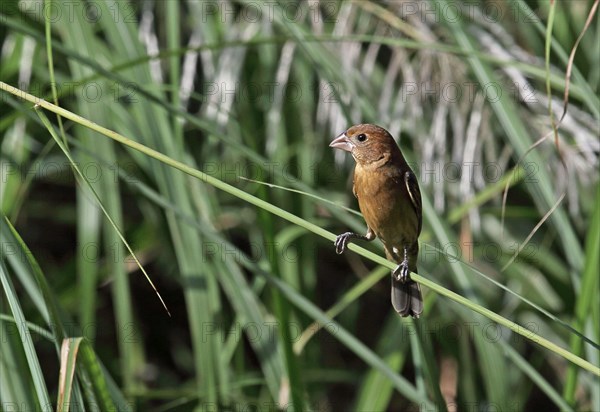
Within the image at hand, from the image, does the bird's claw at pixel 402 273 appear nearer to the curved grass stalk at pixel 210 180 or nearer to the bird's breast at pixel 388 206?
the bird's breast at pixel 388 206

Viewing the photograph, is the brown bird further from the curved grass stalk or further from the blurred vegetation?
the curved grass stalk

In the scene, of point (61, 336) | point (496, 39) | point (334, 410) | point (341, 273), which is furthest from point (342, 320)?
point (61, 336)

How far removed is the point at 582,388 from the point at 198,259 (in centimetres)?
209

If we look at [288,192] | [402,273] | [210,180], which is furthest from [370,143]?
[210,180]

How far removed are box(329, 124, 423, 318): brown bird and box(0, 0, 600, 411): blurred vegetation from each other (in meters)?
0.16

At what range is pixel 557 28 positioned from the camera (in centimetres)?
397

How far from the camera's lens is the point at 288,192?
373 centimetres

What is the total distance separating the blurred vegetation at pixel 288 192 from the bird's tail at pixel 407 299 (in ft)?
0.28

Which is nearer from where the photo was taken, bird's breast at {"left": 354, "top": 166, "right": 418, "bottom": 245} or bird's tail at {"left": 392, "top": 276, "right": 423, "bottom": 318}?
bird's tail at {"left": 392, "top": 276, "right": 423, "bottom": 318}

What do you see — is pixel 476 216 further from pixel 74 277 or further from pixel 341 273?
pixel 74 277

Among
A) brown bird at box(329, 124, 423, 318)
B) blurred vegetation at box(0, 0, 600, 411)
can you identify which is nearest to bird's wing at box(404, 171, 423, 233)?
brown bird at box(329, 124, 423, 318)

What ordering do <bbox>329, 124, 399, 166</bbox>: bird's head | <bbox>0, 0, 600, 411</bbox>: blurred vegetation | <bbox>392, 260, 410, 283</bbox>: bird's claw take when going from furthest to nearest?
<bbox>329, 124, 399, 166</bbox>: bird's head → <bbox>392, 260, 410, 283</bbox>: bird's claw → <bbox>0, 0, 600, 411</bbox>: blurred vegetation

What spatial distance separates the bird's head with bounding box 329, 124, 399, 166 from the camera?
9.23 feet

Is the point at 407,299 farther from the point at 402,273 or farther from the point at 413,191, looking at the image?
the point at 413,191
